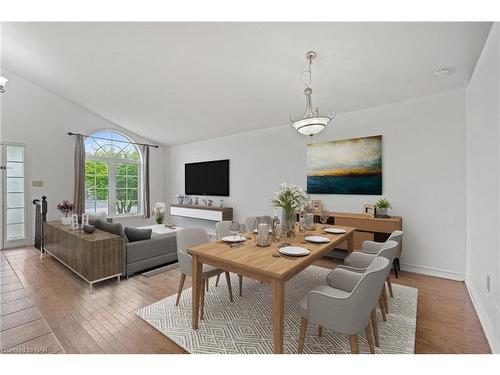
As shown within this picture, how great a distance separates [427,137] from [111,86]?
5192 millimetres

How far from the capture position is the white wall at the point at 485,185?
1.72 m

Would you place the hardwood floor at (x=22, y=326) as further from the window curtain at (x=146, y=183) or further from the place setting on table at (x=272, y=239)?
the window curtain at (x=146, y=183)

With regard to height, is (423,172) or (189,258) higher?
(423,172)

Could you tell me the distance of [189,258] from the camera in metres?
2.19

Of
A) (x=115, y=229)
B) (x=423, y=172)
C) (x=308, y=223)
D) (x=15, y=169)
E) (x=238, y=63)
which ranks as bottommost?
(x=115, y=229)

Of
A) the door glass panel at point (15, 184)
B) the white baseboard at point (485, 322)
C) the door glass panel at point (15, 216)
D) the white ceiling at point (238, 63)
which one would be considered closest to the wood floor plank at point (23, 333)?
the white ceiling at point (238, 63)

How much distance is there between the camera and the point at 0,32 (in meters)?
3.31

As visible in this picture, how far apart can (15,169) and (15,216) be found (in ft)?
3.11

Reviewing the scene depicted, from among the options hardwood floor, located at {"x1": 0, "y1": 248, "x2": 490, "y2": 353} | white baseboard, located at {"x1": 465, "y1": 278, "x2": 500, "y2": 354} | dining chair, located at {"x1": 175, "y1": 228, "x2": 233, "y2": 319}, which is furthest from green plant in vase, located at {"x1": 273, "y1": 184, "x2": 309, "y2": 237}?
white baseboard, located at {"x1": 465, "y1": 278, "x2": 500, "y2": 354}

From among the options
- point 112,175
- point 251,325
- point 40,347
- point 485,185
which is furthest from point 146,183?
point 485,185

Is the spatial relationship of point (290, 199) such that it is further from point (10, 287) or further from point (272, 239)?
point (10, 287)

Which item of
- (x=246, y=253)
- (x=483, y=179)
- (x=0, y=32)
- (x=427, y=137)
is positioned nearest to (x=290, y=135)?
(x=427, y=137)

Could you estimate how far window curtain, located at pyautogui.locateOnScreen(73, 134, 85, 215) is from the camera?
5.26 meters
